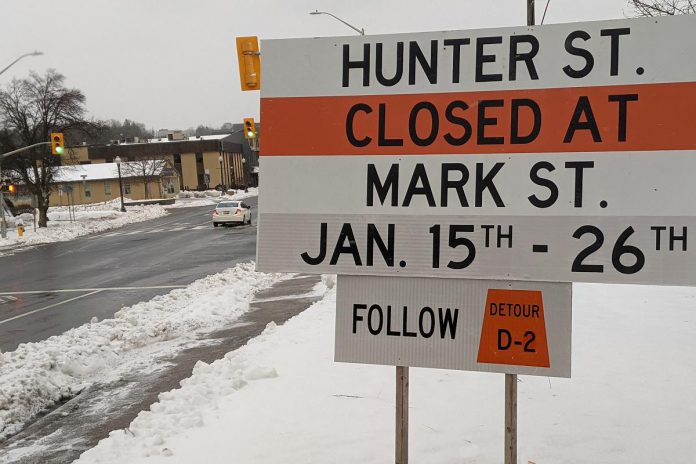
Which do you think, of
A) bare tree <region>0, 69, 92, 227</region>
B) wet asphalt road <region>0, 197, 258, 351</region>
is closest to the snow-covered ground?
wet asphalt road <region>0, 197, 258, 351</region>

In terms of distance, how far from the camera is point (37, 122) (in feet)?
124

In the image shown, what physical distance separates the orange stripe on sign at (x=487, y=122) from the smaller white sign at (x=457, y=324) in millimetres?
683

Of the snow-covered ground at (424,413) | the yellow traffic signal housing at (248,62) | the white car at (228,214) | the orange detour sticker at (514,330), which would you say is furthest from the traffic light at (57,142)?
the orange detour sticker at (514,330)

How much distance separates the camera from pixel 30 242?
1142 inches

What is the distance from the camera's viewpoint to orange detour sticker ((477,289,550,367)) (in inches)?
109

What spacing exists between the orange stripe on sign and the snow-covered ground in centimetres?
211

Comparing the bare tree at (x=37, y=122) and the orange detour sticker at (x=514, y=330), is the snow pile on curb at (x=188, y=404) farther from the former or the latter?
the bare tree at (x=37, y=122)

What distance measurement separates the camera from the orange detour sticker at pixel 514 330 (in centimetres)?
278

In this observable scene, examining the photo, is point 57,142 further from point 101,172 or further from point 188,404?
point 101,172

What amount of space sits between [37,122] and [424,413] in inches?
1589

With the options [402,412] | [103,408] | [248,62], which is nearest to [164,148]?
[248,62]

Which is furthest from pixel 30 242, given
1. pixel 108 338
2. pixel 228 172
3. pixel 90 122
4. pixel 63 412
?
pixel 228 172

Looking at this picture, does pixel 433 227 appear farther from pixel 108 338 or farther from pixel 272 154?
pixel 108 338

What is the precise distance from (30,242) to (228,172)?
63.5 metres
